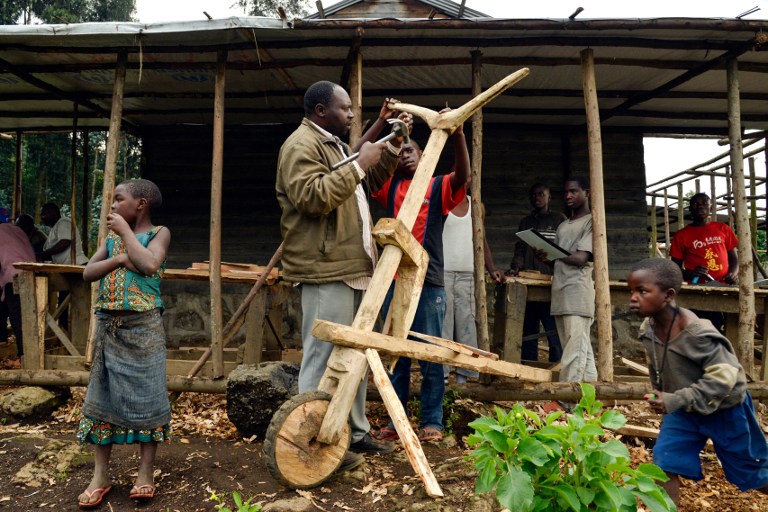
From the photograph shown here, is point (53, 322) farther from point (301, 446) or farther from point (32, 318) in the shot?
point (301, 446)

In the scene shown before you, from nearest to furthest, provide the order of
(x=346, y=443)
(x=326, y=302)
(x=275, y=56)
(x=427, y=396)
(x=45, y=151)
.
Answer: (x=346, y=443), (x=326, y=302), (x=427, y=396), (x=275, y=56), (x=45, y=151)

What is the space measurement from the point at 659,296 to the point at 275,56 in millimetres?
4406

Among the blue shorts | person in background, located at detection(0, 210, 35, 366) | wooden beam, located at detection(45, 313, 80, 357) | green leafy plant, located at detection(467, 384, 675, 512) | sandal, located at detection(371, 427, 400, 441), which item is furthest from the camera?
person in background, located at detection(0, 210, 35, 366)

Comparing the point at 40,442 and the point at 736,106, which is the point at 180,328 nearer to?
the point at 40,442

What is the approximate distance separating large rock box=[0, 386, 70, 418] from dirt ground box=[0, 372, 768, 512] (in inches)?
5.5

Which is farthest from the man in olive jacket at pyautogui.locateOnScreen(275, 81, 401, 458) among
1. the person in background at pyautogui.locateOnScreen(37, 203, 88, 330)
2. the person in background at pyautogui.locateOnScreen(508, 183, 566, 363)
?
the person in background at pyautogui.locateOnScreen(37, 203, 88, 330)

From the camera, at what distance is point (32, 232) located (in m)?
7.76

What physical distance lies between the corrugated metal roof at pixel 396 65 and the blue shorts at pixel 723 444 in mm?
3337

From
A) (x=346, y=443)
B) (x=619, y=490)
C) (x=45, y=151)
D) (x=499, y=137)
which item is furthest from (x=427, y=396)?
(x=45, y=151)

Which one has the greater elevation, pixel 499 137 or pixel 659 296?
pixel 499 137

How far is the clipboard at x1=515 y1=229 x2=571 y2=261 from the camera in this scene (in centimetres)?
481

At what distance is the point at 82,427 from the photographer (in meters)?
3.05

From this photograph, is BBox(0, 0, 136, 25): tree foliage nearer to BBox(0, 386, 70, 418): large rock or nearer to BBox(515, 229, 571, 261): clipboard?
BBox(0, 386, 70, 418): large rock

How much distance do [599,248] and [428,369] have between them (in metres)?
2.05
